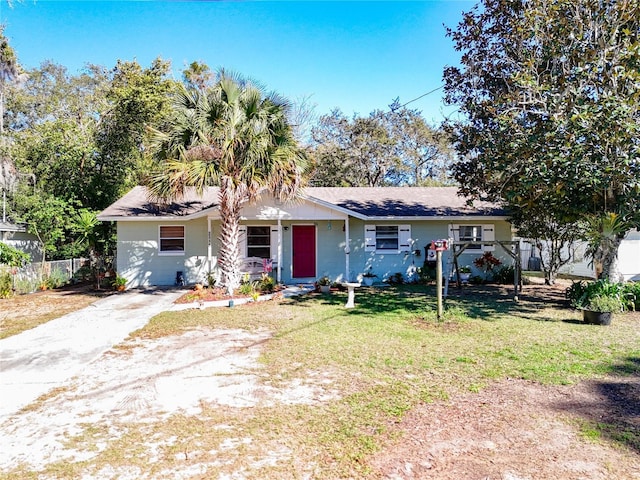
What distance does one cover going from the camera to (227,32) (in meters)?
13.3

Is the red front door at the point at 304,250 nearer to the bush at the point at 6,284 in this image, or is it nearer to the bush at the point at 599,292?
the bush at the point at 599,292

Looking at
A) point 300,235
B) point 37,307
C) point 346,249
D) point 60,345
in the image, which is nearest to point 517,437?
point 60,345

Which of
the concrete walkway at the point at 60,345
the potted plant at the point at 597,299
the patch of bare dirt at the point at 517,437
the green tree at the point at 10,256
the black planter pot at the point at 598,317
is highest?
the green tree at the point at 10,256

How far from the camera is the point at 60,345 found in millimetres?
6930

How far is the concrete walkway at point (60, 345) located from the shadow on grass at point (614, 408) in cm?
586

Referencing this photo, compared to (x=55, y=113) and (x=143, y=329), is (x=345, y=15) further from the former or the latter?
(x=55, y=113)

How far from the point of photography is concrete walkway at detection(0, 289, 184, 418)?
5.00 m

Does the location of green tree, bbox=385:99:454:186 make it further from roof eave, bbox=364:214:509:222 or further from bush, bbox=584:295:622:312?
bush, bbox=584:295:622:312

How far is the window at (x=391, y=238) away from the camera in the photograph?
15680 millimetres

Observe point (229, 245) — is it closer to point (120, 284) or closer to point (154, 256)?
point (154, 256)

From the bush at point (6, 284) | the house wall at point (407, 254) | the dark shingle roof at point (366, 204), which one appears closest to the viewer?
the bush at point (6, 284)

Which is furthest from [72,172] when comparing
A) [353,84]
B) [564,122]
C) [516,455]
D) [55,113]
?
[516,455]

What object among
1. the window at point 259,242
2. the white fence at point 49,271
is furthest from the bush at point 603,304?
the white fence at point 49,271

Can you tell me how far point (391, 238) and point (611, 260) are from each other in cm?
724
